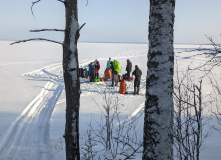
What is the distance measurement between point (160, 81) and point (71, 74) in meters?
1.98

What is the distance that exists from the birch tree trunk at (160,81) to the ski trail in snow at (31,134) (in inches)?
154

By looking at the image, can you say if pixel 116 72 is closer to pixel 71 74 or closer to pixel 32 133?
pixel 32 133

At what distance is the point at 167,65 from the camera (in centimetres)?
206

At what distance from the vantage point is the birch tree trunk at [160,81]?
6.70 ft

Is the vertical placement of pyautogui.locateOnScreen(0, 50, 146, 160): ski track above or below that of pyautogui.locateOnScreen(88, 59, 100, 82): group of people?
below

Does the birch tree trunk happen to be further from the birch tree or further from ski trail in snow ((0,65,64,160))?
ski trail in snow ((0,65,64,160))

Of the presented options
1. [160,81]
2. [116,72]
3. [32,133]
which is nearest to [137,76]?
[116,72]

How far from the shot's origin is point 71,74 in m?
3.64

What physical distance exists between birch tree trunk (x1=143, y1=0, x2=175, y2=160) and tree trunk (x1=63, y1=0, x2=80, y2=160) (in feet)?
6.00

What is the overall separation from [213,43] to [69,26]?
7.45 ft

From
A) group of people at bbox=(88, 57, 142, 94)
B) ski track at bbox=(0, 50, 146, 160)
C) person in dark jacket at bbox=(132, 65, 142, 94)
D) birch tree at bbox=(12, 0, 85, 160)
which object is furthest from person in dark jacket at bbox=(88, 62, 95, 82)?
birch tree at bbox=(12, 0, 85, 160)

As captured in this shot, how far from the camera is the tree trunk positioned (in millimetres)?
3539

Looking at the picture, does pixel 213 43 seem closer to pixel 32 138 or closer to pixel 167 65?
→ pixel 167 65

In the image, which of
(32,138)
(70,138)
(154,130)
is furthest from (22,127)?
(154,130)
